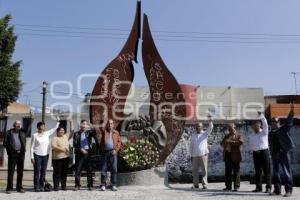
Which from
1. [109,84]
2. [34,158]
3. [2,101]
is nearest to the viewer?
[34,158]

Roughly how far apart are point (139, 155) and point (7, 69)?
11.8 metres

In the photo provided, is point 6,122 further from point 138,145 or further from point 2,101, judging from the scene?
point 138,145

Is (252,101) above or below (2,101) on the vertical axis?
above

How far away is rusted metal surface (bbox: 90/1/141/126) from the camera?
36.1ft

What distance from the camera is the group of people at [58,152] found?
9.54 m

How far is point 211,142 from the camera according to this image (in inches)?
554

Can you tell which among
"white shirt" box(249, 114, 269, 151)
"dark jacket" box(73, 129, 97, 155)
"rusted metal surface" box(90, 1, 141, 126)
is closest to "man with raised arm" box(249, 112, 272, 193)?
"white shirt" box(249, 114, 269, 151)

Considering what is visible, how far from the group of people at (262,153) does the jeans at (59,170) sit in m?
2.95

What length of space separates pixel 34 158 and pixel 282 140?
511 cm

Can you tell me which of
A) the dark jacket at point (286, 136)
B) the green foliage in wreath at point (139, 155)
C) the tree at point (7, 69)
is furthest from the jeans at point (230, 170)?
the tree at point (7, 69)

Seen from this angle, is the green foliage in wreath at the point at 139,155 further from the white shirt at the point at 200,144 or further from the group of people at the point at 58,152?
the white shirt at the point at 200,144

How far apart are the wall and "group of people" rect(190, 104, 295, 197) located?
2970mm

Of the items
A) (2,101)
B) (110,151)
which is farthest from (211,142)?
(2,101)

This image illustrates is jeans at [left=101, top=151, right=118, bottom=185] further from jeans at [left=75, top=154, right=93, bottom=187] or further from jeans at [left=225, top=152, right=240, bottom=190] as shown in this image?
jeans at [left=225, top=152, right=240, bottom=190]
